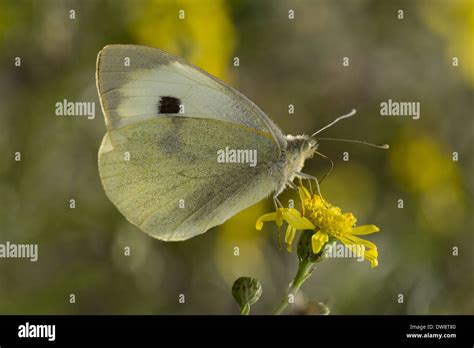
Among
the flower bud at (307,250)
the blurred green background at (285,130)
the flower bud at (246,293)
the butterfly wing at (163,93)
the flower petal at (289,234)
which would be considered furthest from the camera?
the blurred green background at (285,130)

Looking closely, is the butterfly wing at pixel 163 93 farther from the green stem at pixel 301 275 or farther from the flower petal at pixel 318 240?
the green stem at pixel 301 275

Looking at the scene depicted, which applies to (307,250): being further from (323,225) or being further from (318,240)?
(323,225)

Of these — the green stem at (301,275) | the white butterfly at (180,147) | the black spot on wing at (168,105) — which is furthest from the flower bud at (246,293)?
the black spot on wing at (168,105)

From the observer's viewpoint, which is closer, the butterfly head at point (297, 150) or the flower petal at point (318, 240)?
the flower petal at point (318, 240)

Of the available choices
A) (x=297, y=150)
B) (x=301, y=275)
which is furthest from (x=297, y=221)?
(x=297, y=150)
